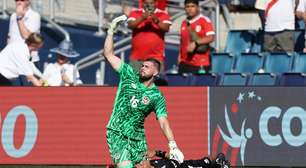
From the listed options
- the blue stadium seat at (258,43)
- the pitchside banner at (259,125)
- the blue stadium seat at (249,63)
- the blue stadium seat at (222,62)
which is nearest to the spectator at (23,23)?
the blue stadium seat at (222,62)

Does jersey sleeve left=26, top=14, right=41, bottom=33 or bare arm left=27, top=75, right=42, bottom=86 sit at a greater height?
jersey sleeve left=26, top=14, right=41, bottom=33

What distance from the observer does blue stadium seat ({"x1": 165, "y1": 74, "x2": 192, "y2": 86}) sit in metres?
15.5

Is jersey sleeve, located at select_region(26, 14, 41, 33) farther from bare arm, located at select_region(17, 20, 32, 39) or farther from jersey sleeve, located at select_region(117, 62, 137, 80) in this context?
jersey sleeve, located at select_region(117, 62, 137, 80)

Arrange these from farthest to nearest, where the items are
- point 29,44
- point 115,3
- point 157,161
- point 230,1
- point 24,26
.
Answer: point 115,3 → point 230,1 → point 24,26 → point 29,44 → point 157,161

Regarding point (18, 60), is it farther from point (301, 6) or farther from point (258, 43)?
point (301, 6)

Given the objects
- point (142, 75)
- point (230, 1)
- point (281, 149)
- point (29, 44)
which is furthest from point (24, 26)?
point (142, 75)

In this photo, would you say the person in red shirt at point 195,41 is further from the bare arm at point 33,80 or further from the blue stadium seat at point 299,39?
the bare arm at point 33,80

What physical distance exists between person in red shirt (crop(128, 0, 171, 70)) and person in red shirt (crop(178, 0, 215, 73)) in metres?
0.41

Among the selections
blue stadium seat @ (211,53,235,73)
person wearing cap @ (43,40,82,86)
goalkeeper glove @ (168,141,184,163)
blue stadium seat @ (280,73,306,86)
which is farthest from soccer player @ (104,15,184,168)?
person wearing cap @ (43,40,82,86)

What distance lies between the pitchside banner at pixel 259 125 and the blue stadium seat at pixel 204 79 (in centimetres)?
111

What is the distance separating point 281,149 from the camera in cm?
1391

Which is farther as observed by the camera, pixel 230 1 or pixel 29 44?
pixel 230 1

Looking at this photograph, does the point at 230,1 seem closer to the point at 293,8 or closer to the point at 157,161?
the point at 293,8

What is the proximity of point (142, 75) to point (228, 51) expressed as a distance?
652 cm
